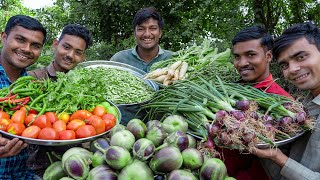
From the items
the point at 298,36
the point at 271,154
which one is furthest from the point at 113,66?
the point at 271,154

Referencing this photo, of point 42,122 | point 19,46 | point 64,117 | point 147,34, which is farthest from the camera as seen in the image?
point 147,34

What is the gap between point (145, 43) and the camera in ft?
15.5

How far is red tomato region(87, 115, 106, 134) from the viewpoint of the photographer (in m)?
2.36

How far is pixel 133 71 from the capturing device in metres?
3.86

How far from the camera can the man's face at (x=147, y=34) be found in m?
4.73

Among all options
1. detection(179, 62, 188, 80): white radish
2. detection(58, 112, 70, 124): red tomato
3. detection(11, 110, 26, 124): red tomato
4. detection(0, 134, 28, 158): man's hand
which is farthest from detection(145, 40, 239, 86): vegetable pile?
detection(0, 134, 28, 158): man's hand

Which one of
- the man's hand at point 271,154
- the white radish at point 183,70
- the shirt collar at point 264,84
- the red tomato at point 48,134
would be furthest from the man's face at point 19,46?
the man's hand at point 271,154

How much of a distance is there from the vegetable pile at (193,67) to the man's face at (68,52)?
3.01 feet

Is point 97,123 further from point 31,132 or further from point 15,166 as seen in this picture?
point 15,166

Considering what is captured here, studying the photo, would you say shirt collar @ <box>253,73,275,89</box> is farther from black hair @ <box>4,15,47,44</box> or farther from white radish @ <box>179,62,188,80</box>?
black hair @ <box>4,15,47,44</box>

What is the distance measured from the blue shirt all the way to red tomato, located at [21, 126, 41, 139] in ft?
2.58

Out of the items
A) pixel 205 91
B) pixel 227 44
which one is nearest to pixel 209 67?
pixel 205 91

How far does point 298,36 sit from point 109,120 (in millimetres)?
1607

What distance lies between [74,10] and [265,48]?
27.8 ft
